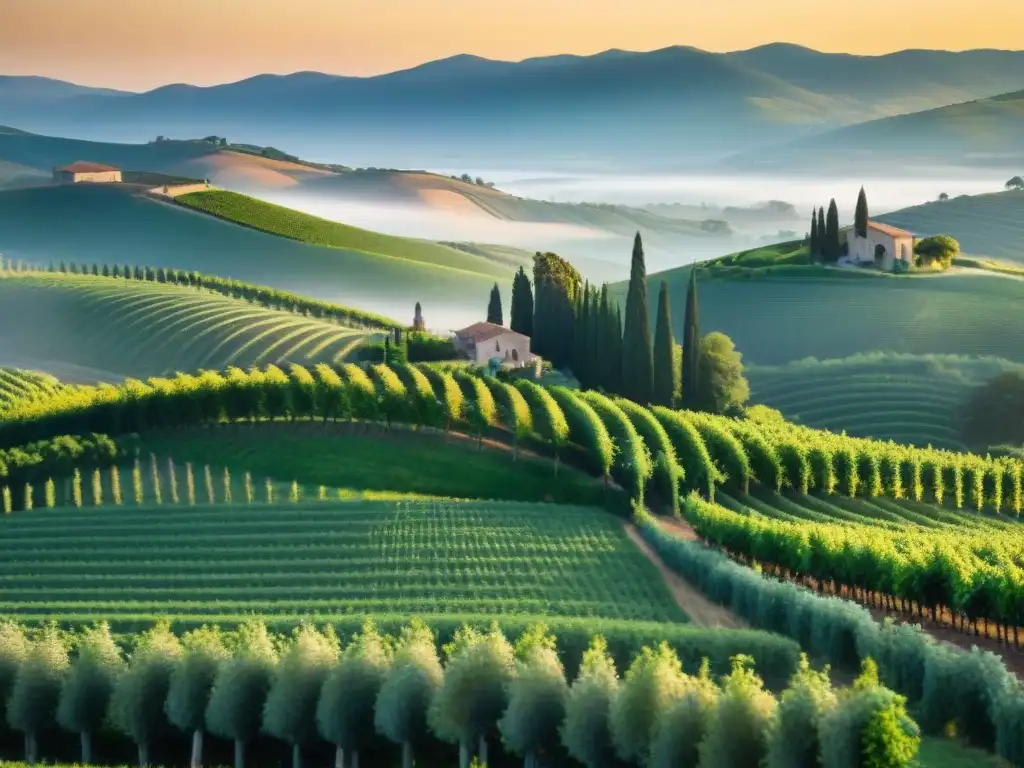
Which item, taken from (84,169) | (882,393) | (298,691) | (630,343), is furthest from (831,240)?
(84,169)

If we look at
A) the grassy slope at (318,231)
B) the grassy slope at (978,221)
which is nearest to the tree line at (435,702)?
the grassy slope at (978,221)

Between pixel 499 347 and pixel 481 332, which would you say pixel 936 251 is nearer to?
pixel 499 347

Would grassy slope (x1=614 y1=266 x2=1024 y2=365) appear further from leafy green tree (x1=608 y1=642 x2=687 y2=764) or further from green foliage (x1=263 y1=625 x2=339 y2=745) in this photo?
green foliage (x1=263 y1=625 x2=339 y2=745)

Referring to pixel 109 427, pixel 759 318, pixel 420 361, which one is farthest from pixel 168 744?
pixel 759 318

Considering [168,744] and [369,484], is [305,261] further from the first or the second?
[168,744]

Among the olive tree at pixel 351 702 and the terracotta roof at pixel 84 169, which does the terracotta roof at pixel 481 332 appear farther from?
the terracotta roof at pixel 84 169

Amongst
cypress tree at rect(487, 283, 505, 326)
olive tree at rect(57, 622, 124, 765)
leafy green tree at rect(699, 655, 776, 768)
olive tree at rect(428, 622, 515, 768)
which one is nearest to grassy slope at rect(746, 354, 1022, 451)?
cypress tree at rect(487, 283, 505, 326)

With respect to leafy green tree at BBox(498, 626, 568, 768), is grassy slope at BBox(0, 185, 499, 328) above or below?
above
